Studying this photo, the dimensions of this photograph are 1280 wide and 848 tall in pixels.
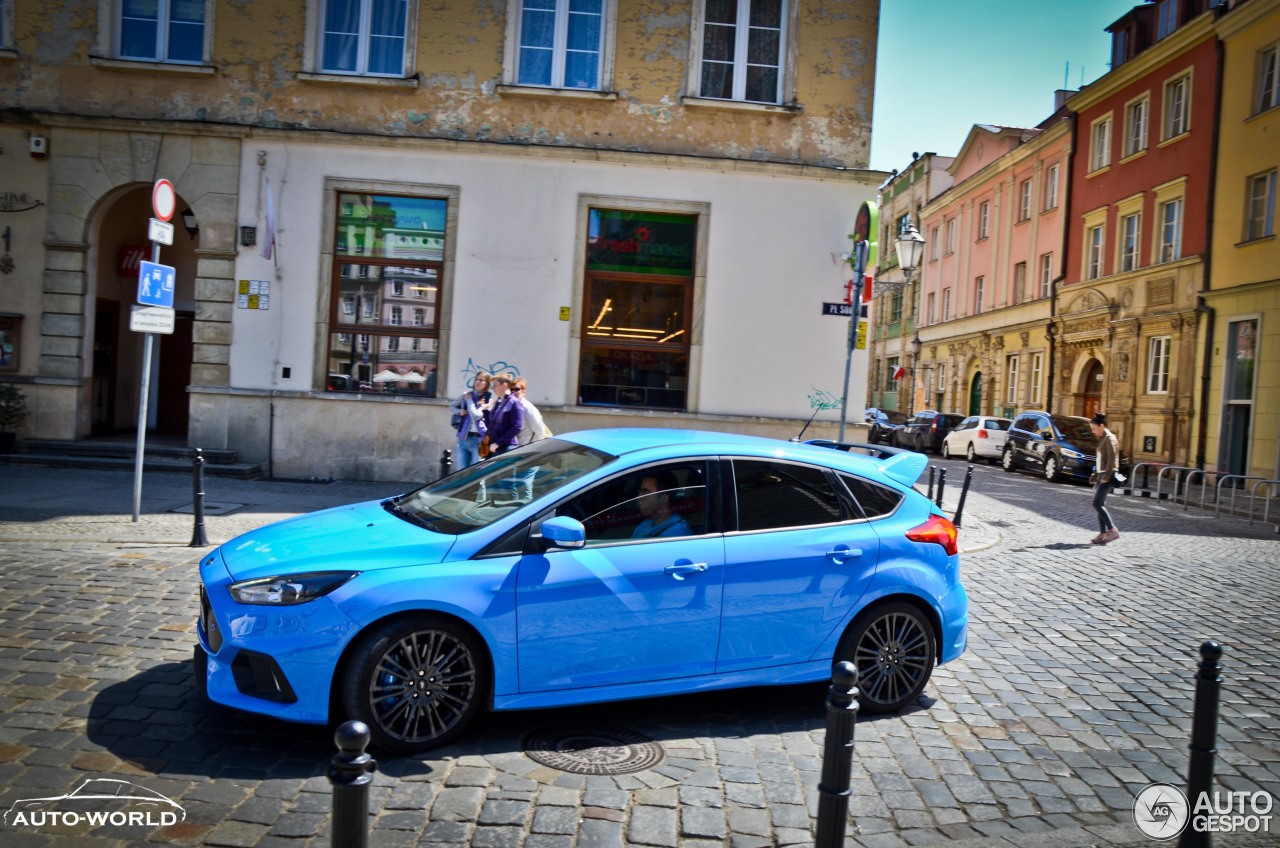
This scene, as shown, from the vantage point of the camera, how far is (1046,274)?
35312mm

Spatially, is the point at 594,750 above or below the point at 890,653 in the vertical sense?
below

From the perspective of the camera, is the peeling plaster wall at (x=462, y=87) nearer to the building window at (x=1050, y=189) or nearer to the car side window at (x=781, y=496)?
the car side window at (x=781, y=496)

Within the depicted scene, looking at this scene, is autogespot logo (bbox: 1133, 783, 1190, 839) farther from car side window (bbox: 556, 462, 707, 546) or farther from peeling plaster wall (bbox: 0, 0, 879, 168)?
peeling plaster wall (bbox: 0, 0, 879, 168)

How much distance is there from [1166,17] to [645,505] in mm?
31140

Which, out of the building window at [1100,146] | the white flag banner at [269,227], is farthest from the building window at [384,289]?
→ the building window at [1100,146]

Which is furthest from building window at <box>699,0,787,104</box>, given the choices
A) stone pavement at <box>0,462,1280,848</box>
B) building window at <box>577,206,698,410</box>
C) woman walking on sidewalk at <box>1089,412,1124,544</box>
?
stone pavement at <box>0,462,1280,848</box>

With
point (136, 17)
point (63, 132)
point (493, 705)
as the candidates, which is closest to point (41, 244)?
point (63, 132)

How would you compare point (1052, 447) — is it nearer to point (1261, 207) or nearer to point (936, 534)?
point (1261, 207)

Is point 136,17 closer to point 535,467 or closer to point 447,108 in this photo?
point 447,108

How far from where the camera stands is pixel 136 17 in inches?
593

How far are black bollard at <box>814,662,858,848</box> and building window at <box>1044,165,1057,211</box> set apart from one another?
35586 millimetres

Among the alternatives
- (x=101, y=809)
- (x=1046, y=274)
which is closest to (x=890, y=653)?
(x=101, y=809)

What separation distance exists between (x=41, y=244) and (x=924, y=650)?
14994 millimetres

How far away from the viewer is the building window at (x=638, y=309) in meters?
15.2
